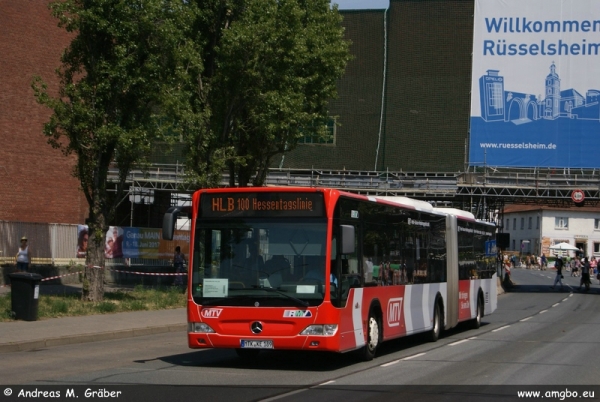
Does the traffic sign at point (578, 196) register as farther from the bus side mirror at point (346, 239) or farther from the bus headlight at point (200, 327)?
the bus headlight at point (200, 327)

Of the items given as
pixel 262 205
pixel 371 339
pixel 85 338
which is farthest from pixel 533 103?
pixel 262 205

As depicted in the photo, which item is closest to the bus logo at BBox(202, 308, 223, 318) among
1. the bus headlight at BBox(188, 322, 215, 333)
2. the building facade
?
the bus headlight at BBox(188, 322, 215, 333)

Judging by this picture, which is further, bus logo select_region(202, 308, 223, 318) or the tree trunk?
the tree trunk

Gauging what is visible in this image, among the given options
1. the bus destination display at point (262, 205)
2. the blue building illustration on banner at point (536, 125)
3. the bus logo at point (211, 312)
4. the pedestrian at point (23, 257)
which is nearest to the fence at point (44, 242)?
the pedestrian at point (23, 257)

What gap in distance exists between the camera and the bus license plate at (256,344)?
42.8 feet

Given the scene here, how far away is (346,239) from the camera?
13148 millimetres

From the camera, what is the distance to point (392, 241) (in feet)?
→ 52.2

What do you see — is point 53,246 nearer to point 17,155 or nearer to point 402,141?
point 17,155

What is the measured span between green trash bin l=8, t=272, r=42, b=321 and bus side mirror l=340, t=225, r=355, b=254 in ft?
29.3

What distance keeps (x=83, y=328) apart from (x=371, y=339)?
721 cm

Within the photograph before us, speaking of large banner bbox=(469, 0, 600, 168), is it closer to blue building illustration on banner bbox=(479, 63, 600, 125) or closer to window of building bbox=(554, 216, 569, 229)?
blue building illustration on banner bbox=(479, 63, 600, 125)

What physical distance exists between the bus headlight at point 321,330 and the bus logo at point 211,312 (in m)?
1.33

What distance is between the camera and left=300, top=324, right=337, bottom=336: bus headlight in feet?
42.2
